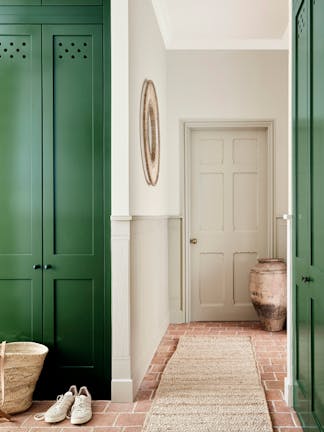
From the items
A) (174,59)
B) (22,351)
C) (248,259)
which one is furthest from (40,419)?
(174,59)

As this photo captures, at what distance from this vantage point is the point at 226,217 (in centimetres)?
536

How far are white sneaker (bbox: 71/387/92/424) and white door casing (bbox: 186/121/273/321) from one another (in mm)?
2560

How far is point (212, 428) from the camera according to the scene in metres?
2.62

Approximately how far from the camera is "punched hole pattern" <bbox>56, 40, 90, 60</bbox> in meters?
3.07

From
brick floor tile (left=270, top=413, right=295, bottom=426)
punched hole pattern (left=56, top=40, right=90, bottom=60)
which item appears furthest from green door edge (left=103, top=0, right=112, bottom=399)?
brick floor tile (left=270, top=413, right=295, bottom=426)

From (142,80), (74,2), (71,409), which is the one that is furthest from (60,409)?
(74,2)

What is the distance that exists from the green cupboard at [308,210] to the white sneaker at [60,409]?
4.36 feet

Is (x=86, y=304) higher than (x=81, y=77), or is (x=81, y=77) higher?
(x=81, y=77)

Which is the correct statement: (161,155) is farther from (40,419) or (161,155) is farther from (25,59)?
(40,419)

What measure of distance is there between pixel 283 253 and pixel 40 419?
321 cm

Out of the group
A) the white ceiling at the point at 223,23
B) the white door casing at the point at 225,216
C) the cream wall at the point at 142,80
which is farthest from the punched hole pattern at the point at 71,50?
the white door casing at the point at 225,216

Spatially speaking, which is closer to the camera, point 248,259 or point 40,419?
point 40,419

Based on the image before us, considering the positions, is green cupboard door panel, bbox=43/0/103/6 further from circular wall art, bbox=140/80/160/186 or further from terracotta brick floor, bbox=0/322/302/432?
terracotta brick floor, bbox=0/322/302/432

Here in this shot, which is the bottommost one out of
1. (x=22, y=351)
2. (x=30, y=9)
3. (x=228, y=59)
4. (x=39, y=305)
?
(x=22, y=351)
